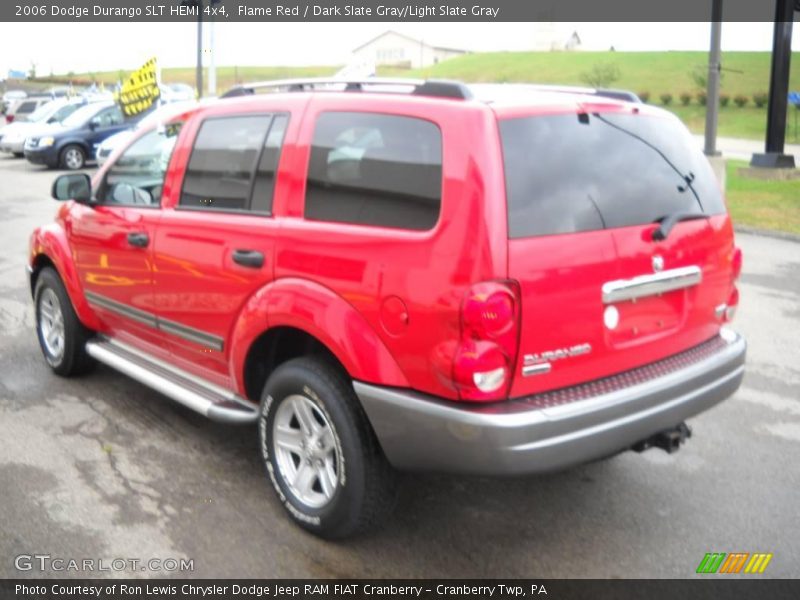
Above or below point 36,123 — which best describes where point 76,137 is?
below

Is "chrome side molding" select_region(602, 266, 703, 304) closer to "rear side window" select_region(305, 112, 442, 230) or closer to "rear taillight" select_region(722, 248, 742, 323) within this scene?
"rear taillight" select_region(722, 248, 742, 323)

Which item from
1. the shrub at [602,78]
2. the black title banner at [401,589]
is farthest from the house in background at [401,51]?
the black title banner at [401,589]

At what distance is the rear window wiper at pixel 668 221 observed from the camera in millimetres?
3537

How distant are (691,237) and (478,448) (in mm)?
1393

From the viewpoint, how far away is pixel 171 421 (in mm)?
5074

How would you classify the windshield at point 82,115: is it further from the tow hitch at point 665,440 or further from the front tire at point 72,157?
the tow hitch at point 665,440

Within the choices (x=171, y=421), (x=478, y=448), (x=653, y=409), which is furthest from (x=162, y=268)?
(x=653, y=409)

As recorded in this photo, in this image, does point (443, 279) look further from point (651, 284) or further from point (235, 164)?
point (235, 164)

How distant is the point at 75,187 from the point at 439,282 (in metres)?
3.04

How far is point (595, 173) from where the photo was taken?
344 cm

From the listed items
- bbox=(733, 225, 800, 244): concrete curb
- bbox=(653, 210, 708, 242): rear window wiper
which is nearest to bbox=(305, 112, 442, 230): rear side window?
bbox=(653, 210, 708, 242): rear window wiper

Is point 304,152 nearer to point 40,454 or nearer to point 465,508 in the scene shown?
point 465,508

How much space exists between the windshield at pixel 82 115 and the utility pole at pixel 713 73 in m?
15.5

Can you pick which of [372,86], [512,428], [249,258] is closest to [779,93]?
[372,86]
